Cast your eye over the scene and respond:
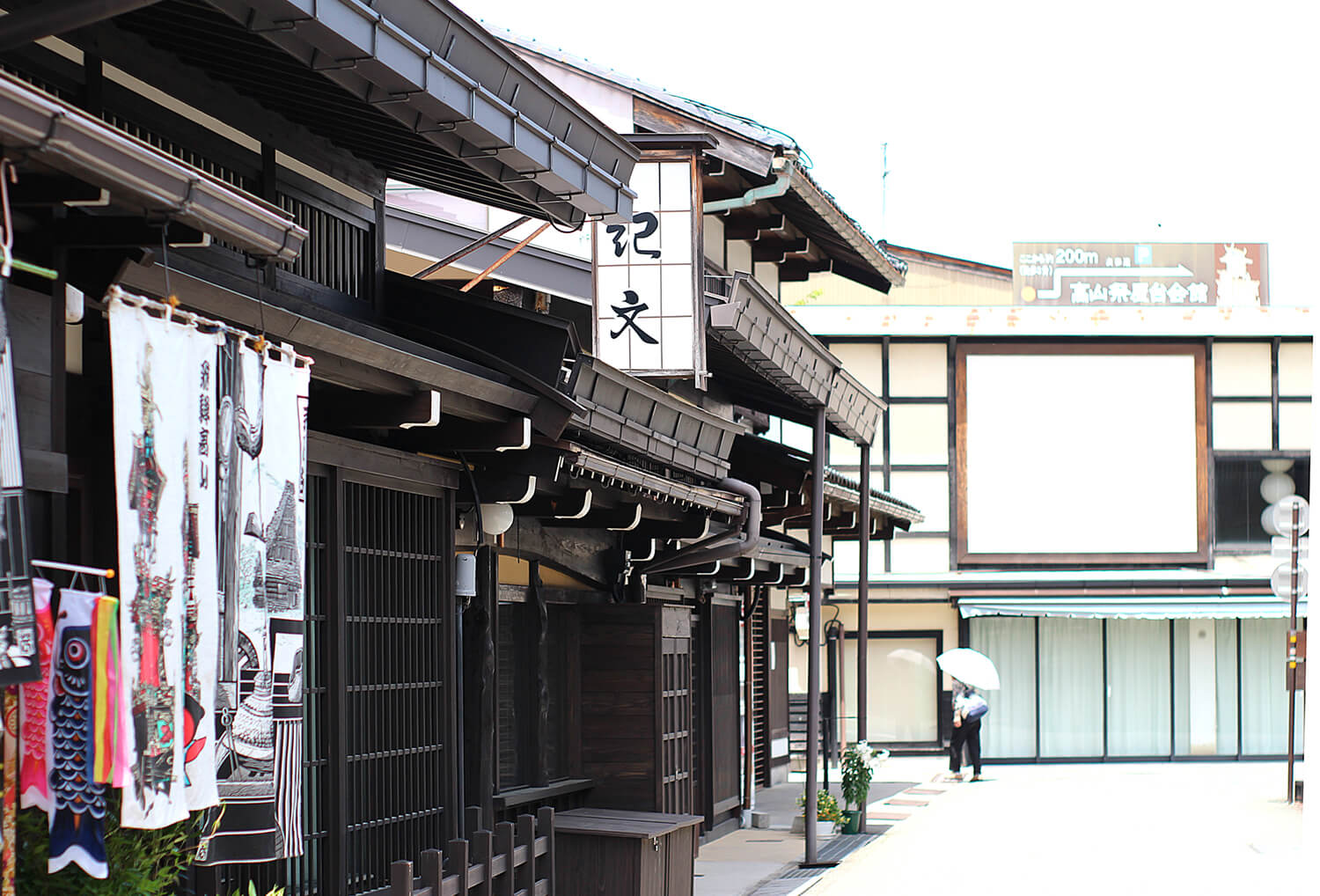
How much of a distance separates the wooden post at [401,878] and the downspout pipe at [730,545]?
20.2 feet

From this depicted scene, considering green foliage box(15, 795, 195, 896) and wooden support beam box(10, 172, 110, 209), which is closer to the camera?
wooden support beam box(10, 172, 110, 209)

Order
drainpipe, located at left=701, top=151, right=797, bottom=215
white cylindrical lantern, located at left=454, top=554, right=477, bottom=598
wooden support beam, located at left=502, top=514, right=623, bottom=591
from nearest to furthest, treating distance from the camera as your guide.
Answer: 1. white cylindrical lantern, located at left=454, top=554, right=477, bottom=598
2. wooden support beam, located at left=502, top=514, right=623, bottom=591
3. drainpipe, located at left=701, top=151, right=797, bottom=215

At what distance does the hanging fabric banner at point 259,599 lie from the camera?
18.0 ft

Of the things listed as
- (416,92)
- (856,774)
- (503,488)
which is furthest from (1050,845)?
(416,92)

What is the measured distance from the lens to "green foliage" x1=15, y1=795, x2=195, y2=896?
4.46m

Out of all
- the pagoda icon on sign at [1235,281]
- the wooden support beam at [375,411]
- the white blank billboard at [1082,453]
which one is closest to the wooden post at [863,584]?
the wooden support beam at [375,411]

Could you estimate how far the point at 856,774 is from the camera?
54.7 feet

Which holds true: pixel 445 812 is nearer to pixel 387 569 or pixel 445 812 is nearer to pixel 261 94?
pixel 387 569

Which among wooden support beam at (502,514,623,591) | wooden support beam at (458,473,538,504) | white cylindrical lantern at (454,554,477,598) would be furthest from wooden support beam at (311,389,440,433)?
wooden support beam at (502,514,623,591)

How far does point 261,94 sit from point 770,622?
16354mm

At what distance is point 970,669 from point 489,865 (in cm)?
1694

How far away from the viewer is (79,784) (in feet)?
14.7

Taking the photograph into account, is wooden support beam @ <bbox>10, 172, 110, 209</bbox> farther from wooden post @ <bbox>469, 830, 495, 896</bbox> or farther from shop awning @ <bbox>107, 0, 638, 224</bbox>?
wooden post @ <bbox>469, 830, 495, 896</bbox>

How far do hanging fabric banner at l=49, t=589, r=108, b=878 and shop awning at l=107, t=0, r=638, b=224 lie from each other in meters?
2.15
